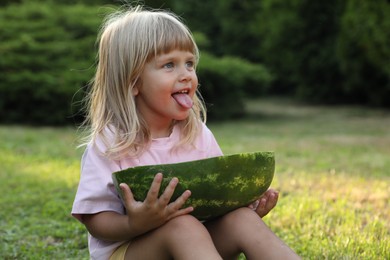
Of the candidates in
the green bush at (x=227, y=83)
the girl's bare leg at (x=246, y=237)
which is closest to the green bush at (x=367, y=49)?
the green bush at (x=227, y=83)

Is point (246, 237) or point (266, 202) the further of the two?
point (266, 202)

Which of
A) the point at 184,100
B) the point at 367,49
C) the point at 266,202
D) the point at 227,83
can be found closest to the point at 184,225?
the point at 266,202

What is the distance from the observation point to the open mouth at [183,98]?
8.16ft

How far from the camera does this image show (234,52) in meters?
19.1

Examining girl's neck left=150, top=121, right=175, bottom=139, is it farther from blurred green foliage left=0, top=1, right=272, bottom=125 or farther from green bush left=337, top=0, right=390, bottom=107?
green bush left=337, top=0, right=390, bottom=107

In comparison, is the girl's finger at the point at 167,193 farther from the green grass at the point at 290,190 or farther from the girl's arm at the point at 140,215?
the green grass at the point at 290,190

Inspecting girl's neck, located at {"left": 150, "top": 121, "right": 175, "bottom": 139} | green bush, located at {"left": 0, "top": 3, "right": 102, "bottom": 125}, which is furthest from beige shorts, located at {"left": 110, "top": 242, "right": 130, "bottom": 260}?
green bush, located at {"left": 0, "top": 3, "right": 102, "bottom": 125}

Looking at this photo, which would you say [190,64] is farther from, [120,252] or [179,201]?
[120,252]

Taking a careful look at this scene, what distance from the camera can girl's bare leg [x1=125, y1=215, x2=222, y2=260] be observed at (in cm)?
209

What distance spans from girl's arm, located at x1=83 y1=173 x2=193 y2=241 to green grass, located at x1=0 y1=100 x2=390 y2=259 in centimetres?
102

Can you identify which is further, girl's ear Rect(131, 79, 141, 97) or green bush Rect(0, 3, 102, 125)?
green bush Rect(0, 3, 102, 125)

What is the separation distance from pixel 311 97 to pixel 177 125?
14671mm

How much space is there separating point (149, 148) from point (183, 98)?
9.5 inches

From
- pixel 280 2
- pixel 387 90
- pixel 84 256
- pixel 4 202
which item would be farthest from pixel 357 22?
pixel 84 256
